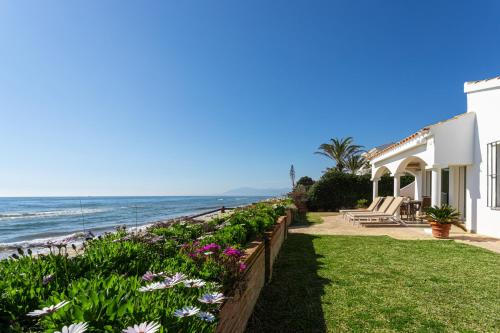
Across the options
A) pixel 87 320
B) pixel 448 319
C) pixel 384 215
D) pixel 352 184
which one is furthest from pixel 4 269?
pixel 352 184

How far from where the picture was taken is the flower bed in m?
1.25

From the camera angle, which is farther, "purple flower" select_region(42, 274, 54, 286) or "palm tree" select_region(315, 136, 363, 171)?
"palm tree" select_region(315, 136, 363, 171)

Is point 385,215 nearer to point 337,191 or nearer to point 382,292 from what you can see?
point 337,191


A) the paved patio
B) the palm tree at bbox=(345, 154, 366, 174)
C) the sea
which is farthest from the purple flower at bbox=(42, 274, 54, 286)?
the palm tree at bbox=(345, 154, 366, 174)

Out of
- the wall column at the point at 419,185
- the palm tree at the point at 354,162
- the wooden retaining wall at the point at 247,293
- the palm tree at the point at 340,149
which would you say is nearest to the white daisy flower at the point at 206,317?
the wooden retaining wall at the point at 247,293

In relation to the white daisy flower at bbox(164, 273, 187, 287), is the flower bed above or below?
below

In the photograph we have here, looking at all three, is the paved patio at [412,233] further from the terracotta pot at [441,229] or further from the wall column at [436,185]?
the wall column at [436,185]


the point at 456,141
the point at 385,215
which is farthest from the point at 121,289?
the point at 385,215

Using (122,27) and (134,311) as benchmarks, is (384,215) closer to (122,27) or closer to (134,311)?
(122,27)

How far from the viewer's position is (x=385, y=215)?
1245 centimetres

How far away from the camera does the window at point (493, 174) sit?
8828 mm

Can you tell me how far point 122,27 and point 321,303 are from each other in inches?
335

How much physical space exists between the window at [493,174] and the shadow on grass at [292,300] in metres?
6.09

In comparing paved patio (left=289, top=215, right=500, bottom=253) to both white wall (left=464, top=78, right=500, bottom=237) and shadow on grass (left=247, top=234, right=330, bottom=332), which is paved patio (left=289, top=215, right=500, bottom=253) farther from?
shadow on grass (left=247, top=234, right=330, bottom=332)
